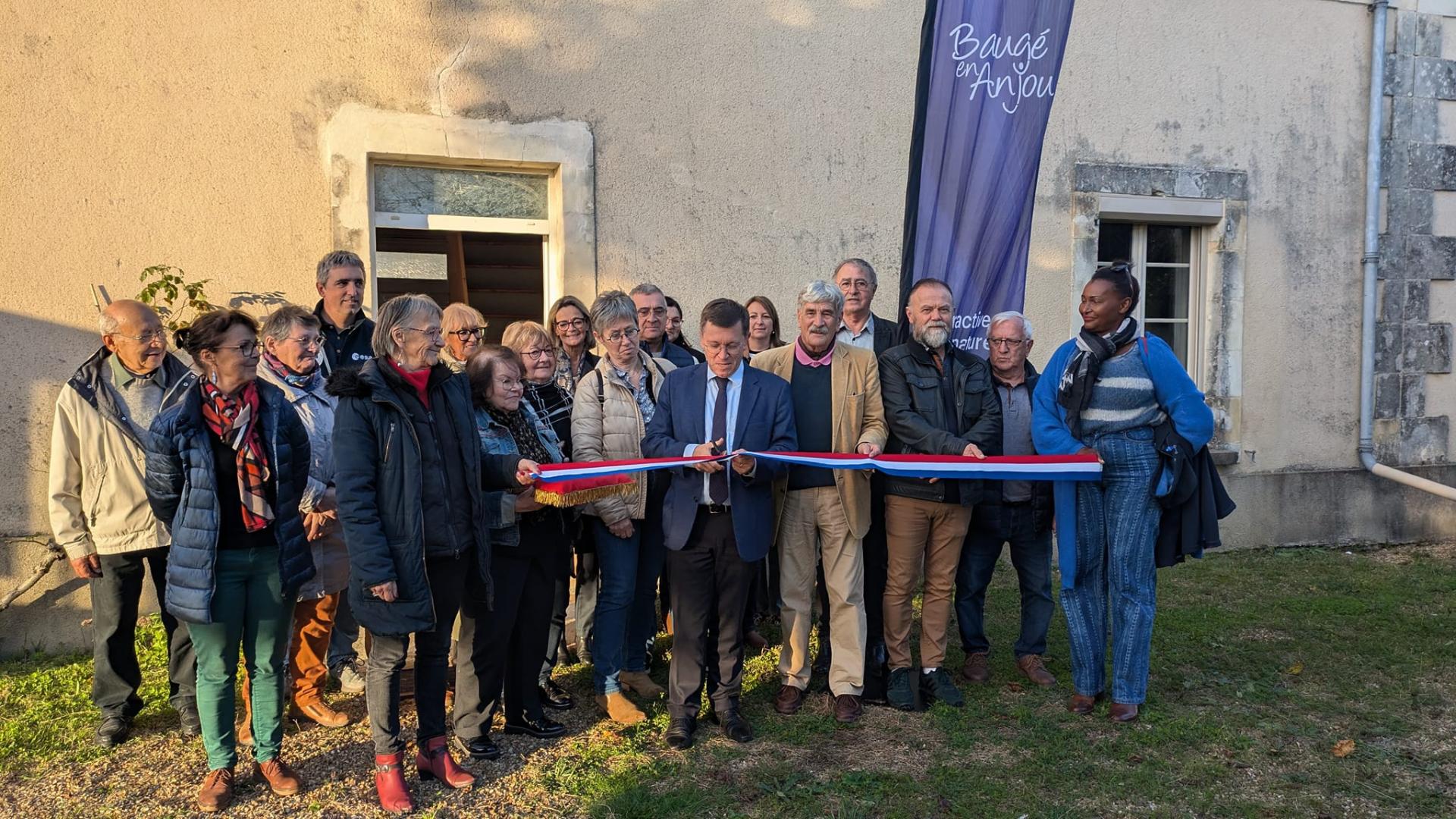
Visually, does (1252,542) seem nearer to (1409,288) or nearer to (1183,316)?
(1183,316)

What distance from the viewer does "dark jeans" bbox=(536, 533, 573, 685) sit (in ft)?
14.9

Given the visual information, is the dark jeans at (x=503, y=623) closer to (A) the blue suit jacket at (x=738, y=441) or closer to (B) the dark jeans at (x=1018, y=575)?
(A) the blue suit jacket at (x=738, y=441)

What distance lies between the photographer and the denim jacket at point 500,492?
4.00 m

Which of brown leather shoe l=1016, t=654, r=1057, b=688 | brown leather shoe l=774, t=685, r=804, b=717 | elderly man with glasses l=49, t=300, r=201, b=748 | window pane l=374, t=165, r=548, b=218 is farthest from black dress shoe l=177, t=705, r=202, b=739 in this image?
brown leather shoe l=1016, t=654, r=1057, b=688

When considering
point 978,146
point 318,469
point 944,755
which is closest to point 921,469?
point 944,755

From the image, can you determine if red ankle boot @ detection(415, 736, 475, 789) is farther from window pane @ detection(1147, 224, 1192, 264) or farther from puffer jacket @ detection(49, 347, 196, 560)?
window pane @ detection(1147, 224, 1192, 264)

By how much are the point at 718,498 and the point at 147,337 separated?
256 cm

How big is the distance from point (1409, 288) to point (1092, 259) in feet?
9.92

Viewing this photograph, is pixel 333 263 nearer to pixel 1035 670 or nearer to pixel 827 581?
pixel 827 581

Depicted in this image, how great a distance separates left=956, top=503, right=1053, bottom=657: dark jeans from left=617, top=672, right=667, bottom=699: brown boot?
1659mm

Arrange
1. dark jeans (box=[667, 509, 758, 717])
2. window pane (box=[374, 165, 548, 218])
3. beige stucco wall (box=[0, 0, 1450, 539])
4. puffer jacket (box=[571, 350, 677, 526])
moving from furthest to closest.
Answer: window pane (box=[374, 165, 548, 218]), beige stucco wall (box=[0, 0, 1450, 539]), puffer jacket (box=[571, 350, 677, 526]), dark jeans (box=[667, 509, 758, 717])

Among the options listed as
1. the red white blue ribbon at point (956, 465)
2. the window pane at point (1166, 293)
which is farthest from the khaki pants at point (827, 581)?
the window pane at point (1166, 293)

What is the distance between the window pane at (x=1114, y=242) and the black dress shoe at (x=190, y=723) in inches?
273

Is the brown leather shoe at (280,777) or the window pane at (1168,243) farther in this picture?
the window pane at (1168,243)
